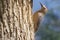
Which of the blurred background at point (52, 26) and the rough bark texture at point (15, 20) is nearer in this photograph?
the rough bark texture at point (15, 20)

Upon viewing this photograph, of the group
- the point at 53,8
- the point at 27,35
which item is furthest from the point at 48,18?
the point at 27,35

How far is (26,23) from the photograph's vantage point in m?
1.12

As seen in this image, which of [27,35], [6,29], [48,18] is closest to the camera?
[6,29]

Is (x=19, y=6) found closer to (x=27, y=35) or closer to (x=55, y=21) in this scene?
(x=27, y=35)

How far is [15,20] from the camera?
1.06 m

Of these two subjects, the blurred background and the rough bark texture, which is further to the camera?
the blurred background

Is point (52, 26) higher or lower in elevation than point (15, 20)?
lower

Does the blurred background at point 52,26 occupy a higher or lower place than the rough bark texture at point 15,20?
lower

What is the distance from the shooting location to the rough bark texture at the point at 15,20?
1.03 meters

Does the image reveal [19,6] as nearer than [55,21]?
A: Yes

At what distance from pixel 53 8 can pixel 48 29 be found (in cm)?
29

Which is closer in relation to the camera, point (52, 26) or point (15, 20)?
point (15, 20)

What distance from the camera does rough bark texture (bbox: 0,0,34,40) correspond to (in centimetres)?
103

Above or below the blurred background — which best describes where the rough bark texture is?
above
